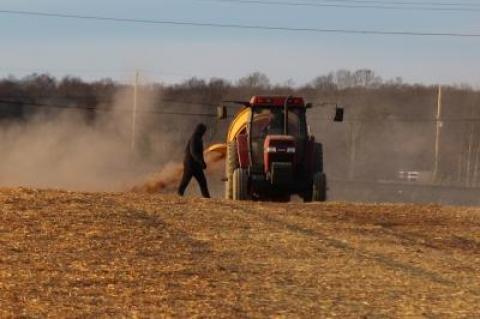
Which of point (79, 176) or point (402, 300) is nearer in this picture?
point (402, 300)

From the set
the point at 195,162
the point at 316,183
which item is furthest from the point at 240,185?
the point at 316,183

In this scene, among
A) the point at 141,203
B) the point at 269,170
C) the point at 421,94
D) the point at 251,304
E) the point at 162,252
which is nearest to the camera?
the point at 251,304

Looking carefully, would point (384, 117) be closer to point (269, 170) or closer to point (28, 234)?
point (269, 170)

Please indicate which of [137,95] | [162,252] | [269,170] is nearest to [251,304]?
[162,252]

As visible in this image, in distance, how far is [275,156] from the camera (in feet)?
64.2

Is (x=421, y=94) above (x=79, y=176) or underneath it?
above

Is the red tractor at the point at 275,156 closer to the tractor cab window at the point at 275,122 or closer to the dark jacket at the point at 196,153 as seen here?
the tractor cab window at the point at 275,122

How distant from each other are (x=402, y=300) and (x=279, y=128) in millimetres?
12419

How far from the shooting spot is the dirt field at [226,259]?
26.7 feet

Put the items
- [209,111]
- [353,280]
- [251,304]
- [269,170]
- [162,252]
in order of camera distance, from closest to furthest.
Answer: [251,304] < [353,280] < [162,252] < [269,170] < [209,111]

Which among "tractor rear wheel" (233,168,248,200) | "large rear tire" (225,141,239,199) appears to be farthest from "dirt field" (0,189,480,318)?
"large rear tire" (225,141,239,199)

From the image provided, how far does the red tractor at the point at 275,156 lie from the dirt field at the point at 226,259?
126 inches

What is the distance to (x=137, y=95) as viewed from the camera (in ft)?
212

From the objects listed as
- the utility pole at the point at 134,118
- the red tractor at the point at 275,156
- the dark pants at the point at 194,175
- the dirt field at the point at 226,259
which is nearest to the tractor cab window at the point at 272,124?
the red tractor at the point at 275,156
